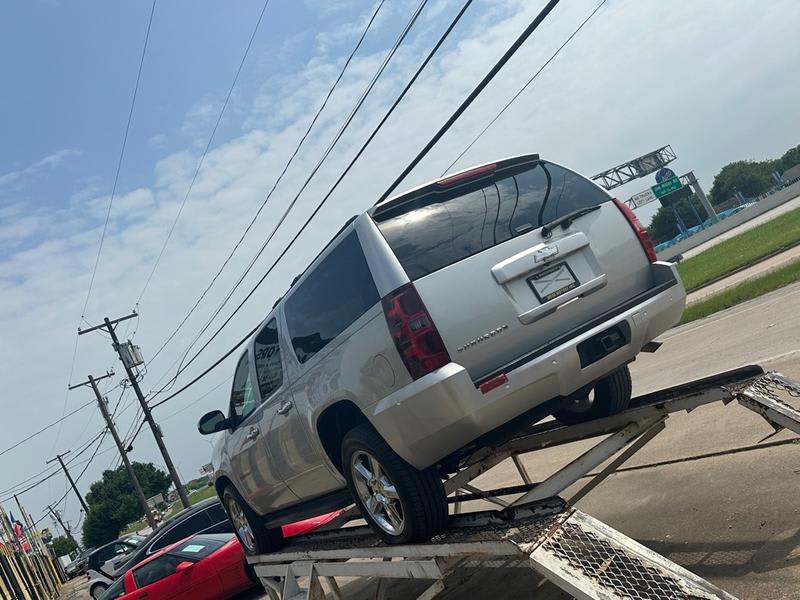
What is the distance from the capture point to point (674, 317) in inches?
187

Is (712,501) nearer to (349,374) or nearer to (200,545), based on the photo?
(349,374)

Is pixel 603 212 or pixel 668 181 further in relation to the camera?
pixel 668 181

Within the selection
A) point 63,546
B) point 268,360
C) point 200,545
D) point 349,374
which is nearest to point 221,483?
point 268,360

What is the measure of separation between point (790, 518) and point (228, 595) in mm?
8281

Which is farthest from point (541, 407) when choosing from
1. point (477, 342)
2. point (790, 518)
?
point (790, 518)

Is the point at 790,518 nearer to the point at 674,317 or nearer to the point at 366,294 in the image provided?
the point at 674,317

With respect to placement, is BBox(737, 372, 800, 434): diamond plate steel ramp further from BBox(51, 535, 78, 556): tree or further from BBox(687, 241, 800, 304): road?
BBox(51, 535, 78, 556): tree

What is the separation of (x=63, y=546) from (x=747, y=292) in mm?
103877

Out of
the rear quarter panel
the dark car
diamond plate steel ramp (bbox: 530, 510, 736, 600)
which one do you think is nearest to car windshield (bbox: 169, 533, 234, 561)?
the dark car

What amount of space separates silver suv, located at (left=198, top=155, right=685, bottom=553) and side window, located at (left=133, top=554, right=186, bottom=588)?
6399 millimetres

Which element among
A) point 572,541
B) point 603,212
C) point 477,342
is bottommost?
point 572,541

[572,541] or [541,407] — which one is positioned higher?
[541,407]

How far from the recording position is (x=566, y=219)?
452 centimetres

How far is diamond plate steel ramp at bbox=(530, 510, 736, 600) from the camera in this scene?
2.92 metres
